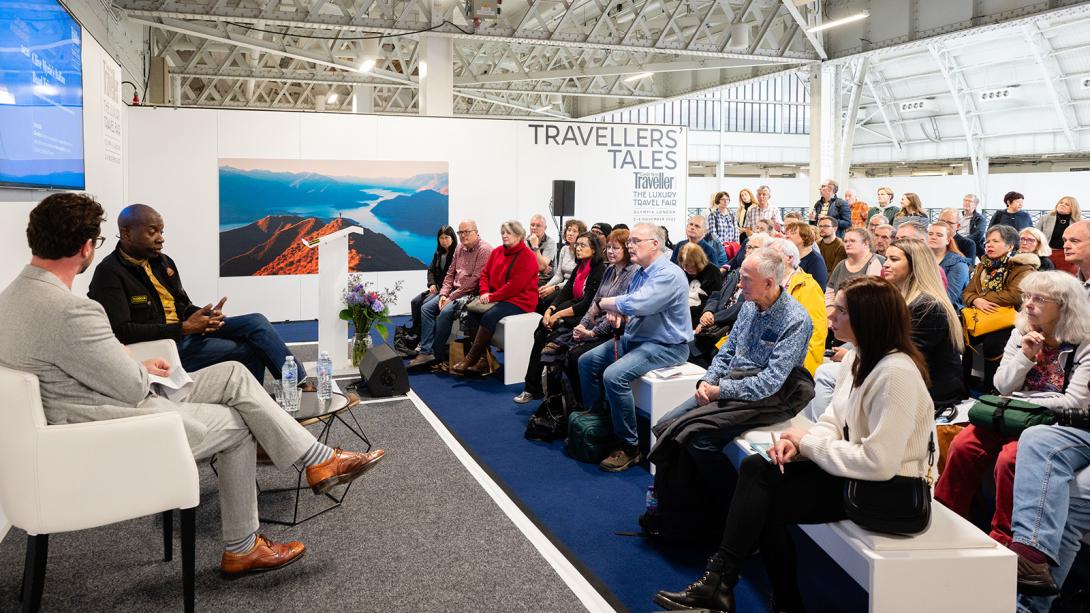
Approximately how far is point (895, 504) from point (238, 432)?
227cm

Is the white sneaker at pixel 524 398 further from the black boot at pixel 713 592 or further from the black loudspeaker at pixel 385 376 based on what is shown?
the black boot at pixel 713 592

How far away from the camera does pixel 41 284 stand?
2383 millimetres

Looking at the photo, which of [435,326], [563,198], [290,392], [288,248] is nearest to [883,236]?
[435,326]

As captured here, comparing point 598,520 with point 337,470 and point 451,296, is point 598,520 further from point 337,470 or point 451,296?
point 451,296

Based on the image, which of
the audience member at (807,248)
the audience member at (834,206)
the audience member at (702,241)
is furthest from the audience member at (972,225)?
the audience member at (807,248)

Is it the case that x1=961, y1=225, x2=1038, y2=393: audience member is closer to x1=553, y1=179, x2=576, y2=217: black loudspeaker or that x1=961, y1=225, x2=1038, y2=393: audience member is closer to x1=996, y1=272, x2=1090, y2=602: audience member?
x1=996, y1=272, x2=1090, y2=602: audience member

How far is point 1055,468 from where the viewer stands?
8.63 feet

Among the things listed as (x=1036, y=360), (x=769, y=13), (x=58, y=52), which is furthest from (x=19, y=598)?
(x=769, y=13)

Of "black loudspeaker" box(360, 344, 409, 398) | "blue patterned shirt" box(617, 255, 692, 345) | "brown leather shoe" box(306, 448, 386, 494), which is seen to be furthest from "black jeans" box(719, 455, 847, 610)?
"black loudspeaker" box(360, 344, 409, 398)

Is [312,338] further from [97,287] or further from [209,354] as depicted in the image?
[97,287]

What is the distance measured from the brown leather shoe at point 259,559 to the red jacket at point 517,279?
3900 mm

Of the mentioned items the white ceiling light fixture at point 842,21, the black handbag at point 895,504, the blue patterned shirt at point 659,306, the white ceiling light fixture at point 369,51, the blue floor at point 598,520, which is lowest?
the blue floor at point 598,520

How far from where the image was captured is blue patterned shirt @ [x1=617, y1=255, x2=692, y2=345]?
444 cm

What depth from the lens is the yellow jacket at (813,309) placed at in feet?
13.8
